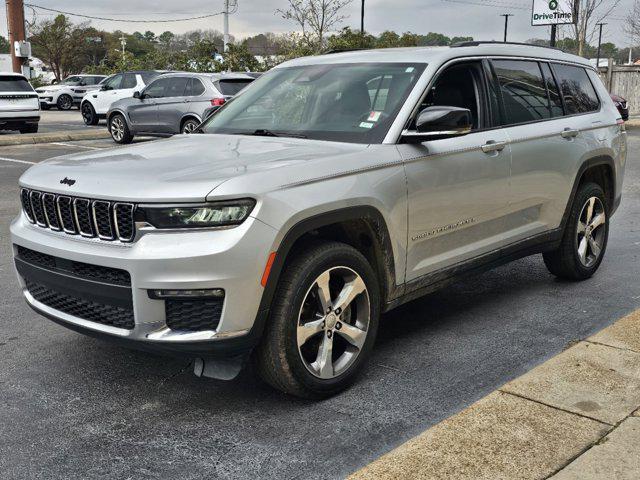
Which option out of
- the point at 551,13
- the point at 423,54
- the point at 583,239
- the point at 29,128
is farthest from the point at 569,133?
the point at 551,13

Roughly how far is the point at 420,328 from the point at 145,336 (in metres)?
2.24

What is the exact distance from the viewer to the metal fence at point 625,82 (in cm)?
3247

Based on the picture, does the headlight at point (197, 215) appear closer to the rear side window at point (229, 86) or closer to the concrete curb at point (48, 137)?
the rear side window at point (229, 86)

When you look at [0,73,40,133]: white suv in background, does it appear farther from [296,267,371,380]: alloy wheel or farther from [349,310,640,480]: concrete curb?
[349,310,640,480]: concrete curb

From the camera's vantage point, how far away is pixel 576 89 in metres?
6.11

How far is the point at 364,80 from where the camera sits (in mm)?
4695

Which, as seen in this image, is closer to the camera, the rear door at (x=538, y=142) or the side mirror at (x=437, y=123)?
the side mirror at (x=437, y=123)

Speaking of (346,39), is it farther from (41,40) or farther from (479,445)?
(41,40)

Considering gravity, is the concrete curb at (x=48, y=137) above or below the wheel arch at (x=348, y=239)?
below

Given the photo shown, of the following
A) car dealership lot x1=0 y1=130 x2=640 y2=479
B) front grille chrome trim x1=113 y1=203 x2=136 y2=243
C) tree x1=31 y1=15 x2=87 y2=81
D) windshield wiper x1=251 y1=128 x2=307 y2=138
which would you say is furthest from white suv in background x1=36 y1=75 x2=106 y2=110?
front grille chrome trim x1=113 y1=203 x2=136 y2=243

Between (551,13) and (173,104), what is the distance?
15010mm

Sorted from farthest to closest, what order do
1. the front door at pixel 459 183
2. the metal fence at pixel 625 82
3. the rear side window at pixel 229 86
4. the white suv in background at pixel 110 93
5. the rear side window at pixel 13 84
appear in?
the metal fence at pixel 625 82 → the white suv in background at pixel 110 93 → the rear side window at pixel 13 84 → the rear side window at pixel 229 86 → the front door at pixel 459 183

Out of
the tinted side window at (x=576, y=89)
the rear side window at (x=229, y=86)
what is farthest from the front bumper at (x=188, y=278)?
the rear side window at (x=229, y=86)

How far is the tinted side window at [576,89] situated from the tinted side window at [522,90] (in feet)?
1.04
